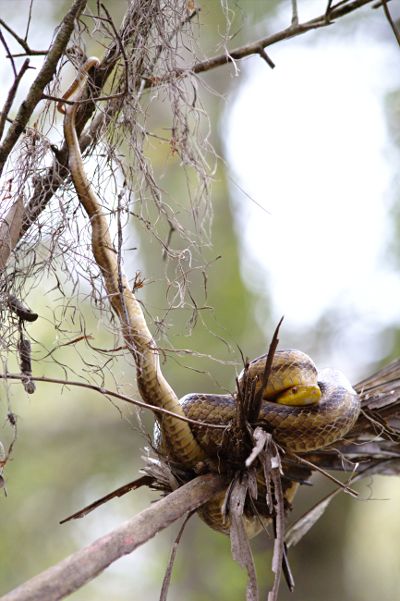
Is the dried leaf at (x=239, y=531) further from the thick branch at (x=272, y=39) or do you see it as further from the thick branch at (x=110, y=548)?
the thick branch at (x=272, y=39)

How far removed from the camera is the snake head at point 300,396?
1.45 m

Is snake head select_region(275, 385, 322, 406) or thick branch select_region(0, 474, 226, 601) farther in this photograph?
snake head select_region(275, 385, 322, 406)

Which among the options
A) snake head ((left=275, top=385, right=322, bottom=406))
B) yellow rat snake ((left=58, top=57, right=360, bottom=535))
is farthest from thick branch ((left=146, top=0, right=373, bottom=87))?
snake head ((left=275, top=385, right=322, bottom=406))

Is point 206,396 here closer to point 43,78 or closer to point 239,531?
point 239,531

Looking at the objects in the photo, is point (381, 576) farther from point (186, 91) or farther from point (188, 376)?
point (186, 91)

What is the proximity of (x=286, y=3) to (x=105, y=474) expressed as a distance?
286 centimetres

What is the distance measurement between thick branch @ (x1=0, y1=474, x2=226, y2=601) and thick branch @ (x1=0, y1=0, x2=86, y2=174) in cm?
54

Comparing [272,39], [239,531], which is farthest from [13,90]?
[239,531]

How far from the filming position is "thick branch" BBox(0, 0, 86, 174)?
1113 millimetres

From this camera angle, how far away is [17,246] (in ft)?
4.23

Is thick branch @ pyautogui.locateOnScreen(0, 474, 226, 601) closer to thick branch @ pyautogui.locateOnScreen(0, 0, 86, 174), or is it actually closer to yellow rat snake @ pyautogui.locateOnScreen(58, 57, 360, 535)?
yellow rat snake @ pyautogui.locateOnScreen(58, 57, 360, 535)

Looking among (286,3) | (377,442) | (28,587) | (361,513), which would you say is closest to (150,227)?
(28,587)

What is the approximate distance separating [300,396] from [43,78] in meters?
0.75

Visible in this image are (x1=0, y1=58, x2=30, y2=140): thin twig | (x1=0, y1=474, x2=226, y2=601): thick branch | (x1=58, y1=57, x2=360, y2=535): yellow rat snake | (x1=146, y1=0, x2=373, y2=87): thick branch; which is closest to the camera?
(x1=0, y1=474, x2=226, y2=601): thick branch
